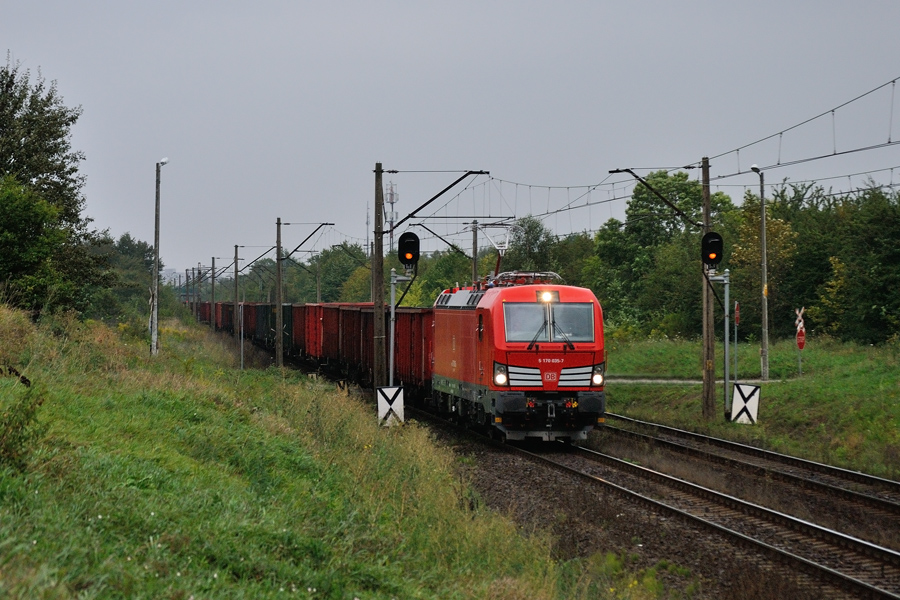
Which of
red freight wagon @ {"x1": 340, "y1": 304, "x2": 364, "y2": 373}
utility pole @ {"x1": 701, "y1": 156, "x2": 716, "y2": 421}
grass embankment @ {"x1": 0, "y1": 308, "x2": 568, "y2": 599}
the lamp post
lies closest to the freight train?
grass embankment @ {"x1": 0, "y1": 308, "x2": 568, "y2": 599}

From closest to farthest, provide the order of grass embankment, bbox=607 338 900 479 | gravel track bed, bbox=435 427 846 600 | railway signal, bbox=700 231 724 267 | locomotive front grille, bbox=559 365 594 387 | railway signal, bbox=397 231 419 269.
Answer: gravel track bed, bbox=435 427 846 600
locomotive front grille, bbox=559 365 594 387
grass embankment, bbox=607 338 900 479
railway signal, bbox=397 231 419 269
railway signal, bbox=700 231 724 267

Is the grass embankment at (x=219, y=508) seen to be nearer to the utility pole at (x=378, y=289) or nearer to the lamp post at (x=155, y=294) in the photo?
the utility pole at (x=378, y=289)

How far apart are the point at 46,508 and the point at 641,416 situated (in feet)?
64.3

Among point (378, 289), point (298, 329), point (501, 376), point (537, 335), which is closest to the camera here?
point (501, 376)

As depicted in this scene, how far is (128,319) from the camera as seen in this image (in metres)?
49.5

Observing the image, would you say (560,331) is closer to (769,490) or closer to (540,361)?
(540,361)

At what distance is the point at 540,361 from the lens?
17453mm

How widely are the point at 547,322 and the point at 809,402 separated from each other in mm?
7934

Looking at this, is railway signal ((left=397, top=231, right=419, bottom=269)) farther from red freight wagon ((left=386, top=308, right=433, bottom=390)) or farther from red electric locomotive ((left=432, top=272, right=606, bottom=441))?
red freight wagon ((left=386, top=308, right=433, bottom=390))

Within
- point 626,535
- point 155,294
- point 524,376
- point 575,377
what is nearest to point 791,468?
point 575,377

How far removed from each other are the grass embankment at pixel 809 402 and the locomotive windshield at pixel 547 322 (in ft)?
15.2

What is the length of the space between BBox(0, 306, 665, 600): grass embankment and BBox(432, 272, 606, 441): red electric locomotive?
3.13 m

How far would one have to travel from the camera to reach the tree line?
23781 mm

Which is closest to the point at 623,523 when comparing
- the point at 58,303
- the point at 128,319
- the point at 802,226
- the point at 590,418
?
the point at 590,418
